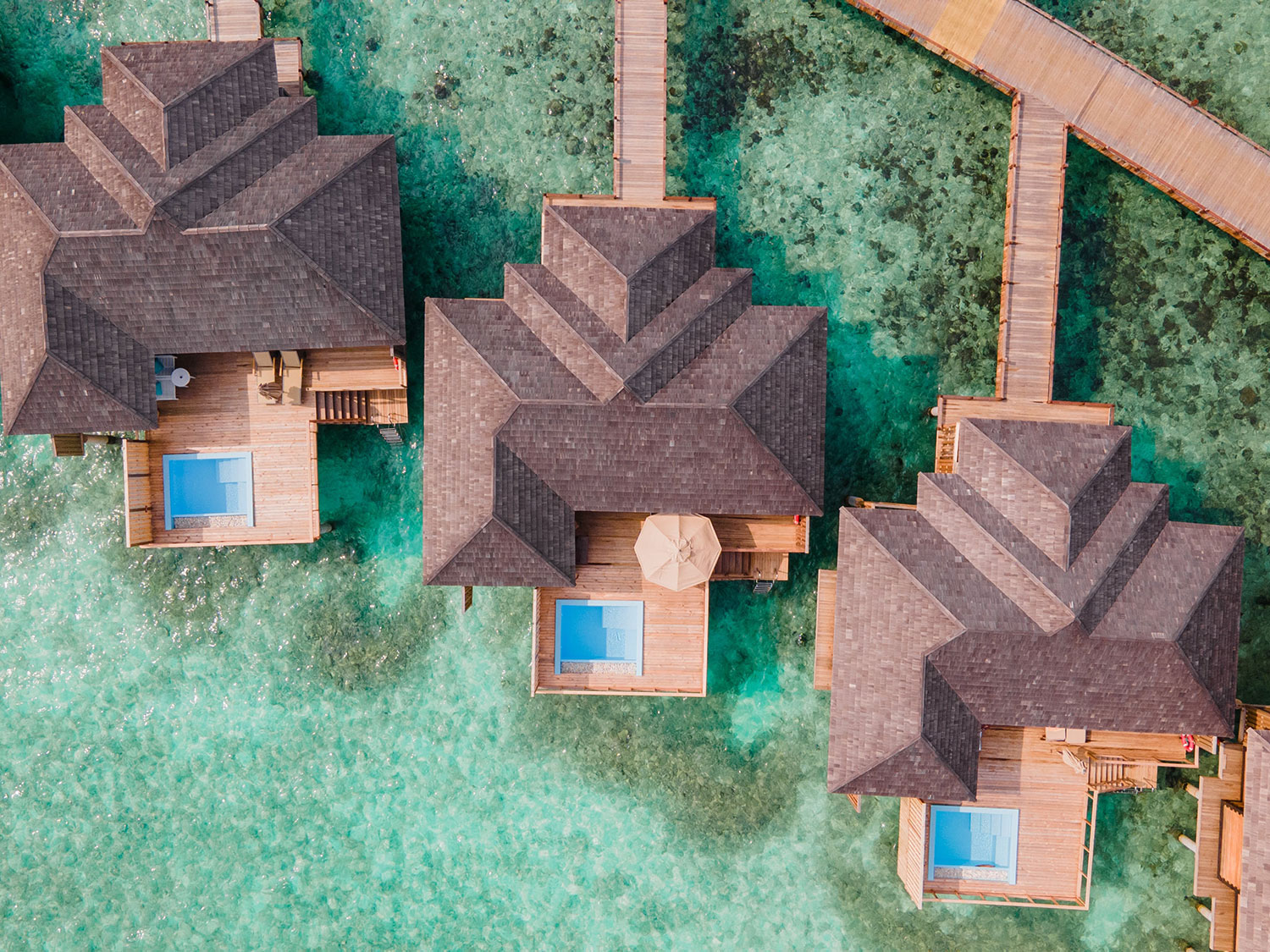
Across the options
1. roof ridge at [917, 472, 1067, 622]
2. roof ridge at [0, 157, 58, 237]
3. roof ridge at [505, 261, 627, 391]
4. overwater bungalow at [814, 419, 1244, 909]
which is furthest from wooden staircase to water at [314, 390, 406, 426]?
roof ridge at [917, 472, 1067, 622]

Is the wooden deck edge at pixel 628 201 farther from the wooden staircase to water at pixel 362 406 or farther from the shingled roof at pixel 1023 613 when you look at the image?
the shingled roof at pixel 1023 613

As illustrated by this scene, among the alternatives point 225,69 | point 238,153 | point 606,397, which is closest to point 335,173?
point 238,153

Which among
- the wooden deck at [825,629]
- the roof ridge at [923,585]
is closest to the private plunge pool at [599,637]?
the wooden deck at [825,629]

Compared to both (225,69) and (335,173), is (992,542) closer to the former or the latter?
(335,173)

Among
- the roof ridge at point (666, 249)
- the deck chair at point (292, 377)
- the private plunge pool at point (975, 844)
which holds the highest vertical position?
the roof ridge at point (666, 249)

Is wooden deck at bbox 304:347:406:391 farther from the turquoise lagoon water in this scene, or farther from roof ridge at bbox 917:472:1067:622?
roof ridge at bbox 917:472:1067:622
